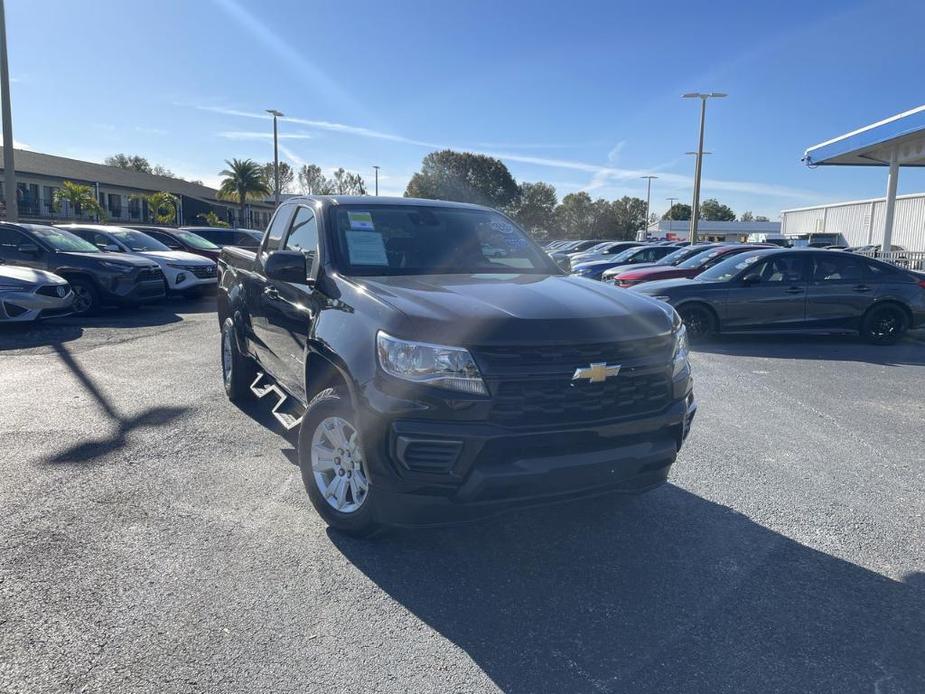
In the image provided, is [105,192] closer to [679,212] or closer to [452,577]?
[452,577]

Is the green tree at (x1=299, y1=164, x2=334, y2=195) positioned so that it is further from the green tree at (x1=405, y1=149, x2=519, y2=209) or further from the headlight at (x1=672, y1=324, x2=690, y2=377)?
the headlight at (x1=672, y1=324, x2=690, y2=377)

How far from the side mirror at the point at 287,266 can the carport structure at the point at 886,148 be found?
18825 mm

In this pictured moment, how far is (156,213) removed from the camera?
49062mm

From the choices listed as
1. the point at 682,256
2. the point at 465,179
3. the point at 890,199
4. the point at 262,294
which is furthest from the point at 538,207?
the point at 262,294

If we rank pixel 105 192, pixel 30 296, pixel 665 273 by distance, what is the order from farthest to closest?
pixel 105 192 → pixel 665 273 → pixel 30 296

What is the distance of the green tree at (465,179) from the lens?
71.4 metres

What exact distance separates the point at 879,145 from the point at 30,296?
2244cm

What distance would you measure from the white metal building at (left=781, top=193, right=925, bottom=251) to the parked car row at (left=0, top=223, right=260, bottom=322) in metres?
31.9

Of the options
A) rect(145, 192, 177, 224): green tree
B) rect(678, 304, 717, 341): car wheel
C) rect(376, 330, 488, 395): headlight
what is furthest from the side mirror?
rect(145, 192, 177, 224): green tree

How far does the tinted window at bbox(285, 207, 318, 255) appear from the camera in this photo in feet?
14.6

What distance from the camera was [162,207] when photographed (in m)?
50.8

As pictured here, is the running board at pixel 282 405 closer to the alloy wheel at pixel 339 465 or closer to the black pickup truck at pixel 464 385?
the black pickup truck at pixel 464 385

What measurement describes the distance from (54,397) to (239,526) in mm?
3773

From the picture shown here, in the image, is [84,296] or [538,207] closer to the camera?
[84,296]
